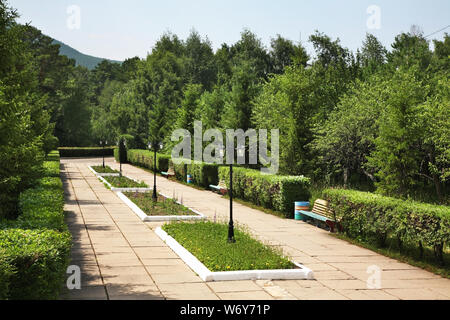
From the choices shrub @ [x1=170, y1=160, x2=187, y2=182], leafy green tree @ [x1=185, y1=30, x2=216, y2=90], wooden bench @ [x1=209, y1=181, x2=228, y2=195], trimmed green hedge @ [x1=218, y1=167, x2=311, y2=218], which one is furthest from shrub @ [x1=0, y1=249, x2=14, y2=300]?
leafy green tree @ [x1=185, y1=30, x2=216, y2=90]

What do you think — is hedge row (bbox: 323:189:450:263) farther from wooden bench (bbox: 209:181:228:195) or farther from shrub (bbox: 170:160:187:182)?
shrub (bbox: 170:160:187:182)

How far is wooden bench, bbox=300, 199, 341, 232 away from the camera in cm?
1503

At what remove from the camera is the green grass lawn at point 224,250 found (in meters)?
9.84

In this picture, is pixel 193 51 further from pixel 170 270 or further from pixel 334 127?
pixel 170 270

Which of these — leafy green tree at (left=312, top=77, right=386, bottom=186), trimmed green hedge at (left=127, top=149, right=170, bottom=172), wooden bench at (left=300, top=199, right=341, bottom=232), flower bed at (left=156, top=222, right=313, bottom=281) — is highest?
leafy green tree at (left=312, top=77, right=386, bottom=186)

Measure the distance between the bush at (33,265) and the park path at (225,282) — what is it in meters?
0.92

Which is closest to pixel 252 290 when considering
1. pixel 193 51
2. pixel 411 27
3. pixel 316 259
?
pixel 316 259

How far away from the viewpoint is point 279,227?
634 inches

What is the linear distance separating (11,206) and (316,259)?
28.8 feet

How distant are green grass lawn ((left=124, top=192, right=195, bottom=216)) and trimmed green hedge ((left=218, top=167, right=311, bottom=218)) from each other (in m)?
3.39

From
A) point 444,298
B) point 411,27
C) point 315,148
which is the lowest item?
point 444,298

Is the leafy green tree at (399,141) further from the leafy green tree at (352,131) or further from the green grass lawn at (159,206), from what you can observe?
the leafy green tree at (352,131)
